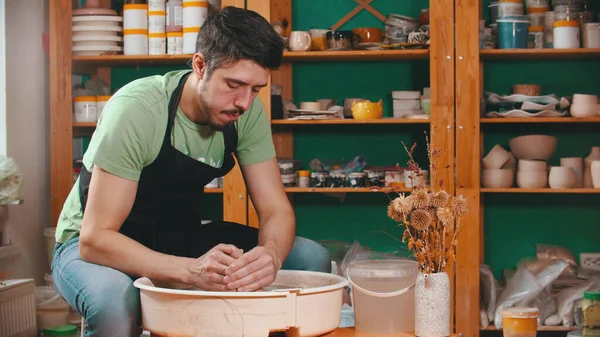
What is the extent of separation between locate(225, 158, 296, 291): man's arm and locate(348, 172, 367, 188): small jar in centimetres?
135

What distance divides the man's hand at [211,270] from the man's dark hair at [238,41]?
1.59 ft

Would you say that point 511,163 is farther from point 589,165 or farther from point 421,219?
point 421,219

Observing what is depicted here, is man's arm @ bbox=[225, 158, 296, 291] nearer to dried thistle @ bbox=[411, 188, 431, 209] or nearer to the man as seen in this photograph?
the man

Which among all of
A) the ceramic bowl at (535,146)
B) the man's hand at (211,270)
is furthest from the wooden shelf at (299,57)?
the man's hand at (211,270)

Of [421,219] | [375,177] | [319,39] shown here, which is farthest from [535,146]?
[421,219]

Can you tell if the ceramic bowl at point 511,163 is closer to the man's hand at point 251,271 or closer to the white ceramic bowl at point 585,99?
the white ceramic bowl at point 585,99

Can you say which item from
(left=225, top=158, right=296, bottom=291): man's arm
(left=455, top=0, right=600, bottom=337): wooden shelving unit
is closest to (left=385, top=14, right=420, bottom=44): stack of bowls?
(left=455, top=0, right=600, bottom=337): wooden shelving unit

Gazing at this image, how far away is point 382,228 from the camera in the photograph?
4.05m

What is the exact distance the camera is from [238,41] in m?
2.03

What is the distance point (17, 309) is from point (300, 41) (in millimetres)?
1665

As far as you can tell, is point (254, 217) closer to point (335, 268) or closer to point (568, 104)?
point (335, 268)

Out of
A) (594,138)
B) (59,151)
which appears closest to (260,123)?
(59,151)

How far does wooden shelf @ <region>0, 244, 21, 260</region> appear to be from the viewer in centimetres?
345

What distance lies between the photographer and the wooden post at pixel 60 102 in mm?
3742
